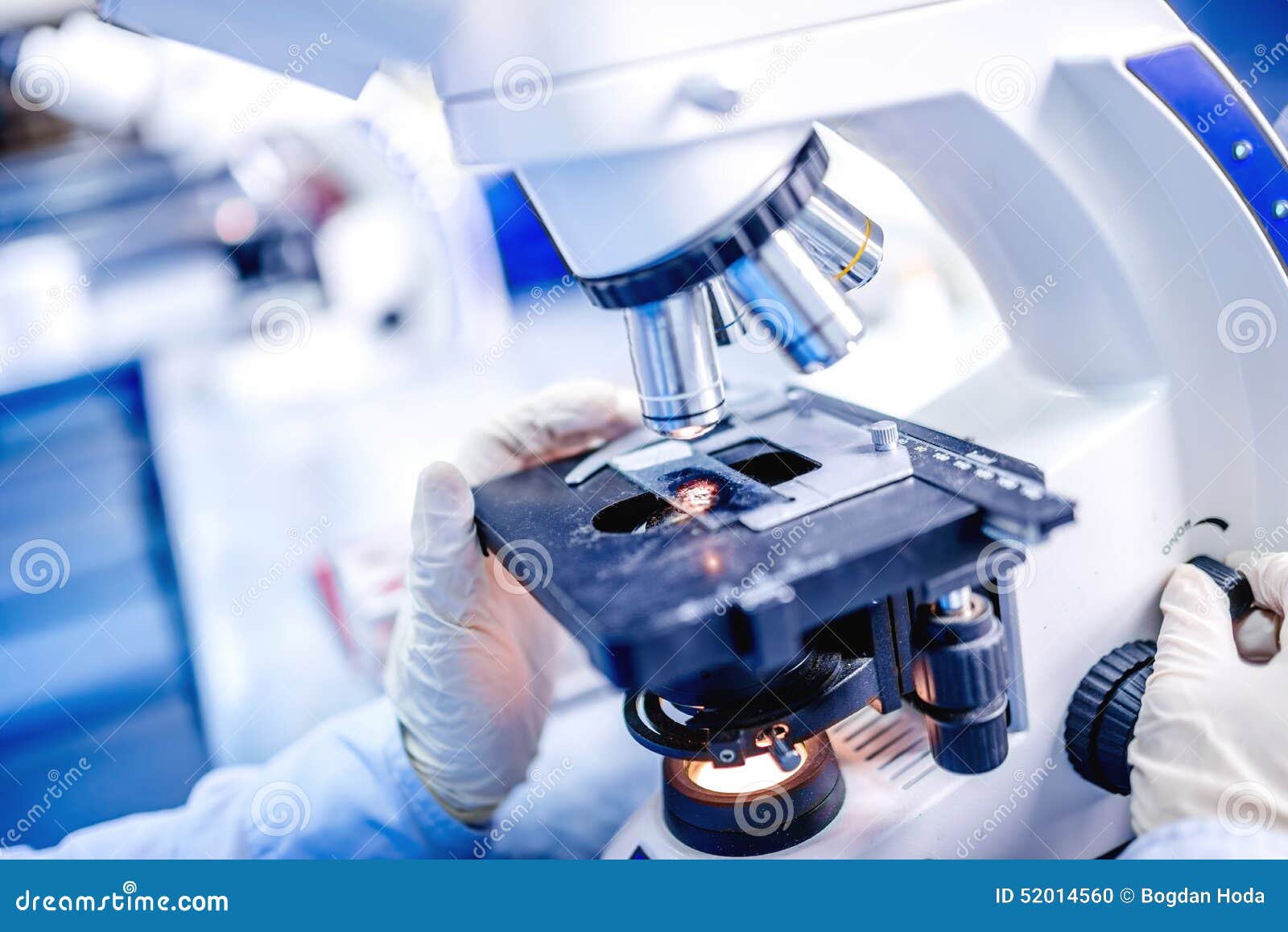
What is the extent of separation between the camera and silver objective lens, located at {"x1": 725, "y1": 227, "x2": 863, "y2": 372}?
766mm

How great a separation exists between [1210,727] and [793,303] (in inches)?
20.7

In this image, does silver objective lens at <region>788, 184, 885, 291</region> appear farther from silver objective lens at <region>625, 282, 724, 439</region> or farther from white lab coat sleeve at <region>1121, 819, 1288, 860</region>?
white lab coat sleeve at <region>1121, 819, 1288, 860</region>

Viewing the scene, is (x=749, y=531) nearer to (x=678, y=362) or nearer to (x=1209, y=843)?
(x=678, y=362)

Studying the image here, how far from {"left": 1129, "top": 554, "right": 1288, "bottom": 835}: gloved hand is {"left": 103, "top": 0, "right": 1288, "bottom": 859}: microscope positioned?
4 cm

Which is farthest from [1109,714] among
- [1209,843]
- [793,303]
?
[793,303]

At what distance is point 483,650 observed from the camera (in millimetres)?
1221

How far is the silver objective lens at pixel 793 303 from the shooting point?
0.77 meters

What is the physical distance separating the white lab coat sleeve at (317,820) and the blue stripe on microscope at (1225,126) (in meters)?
1.08

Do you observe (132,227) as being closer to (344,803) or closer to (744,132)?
(344,803)

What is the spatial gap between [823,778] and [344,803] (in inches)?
25.5

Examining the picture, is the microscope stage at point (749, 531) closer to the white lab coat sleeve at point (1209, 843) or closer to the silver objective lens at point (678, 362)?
the silver objective lens at point (678, 362)

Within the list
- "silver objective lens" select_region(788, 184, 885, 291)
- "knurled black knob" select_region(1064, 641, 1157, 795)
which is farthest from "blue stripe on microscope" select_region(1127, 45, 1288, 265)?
"knurled black knob" select_region(1064, 641, 1157, 795)

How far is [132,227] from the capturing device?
2.80 meters

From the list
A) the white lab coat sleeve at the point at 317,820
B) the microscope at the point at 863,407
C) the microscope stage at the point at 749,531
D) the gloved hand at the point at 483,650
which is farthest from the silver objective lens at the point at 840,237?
the white lab coat sleeve at the point at 317,820
